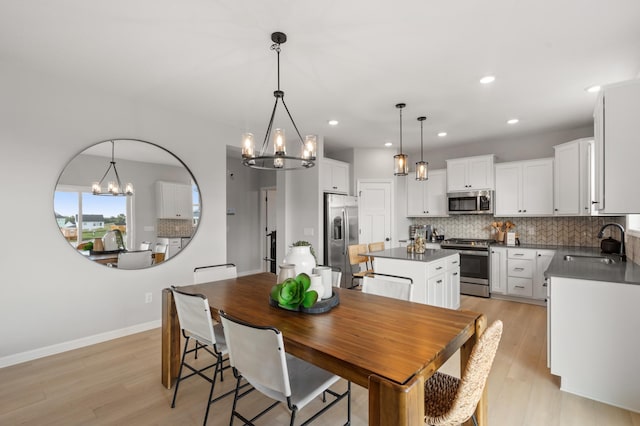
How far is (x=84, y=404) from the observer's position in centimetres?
223

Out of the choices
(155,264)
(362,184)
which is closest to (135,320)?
(155,264)

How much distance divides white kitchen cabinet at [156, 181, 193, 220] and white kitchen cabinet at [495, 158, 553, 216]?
15.4ft

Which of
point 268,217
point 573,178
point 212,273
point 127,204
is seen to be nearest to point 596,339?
point 573,178

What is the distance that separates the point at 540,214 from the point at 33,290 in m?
6.28

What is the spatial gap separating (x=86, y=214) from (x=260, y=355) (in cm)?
285

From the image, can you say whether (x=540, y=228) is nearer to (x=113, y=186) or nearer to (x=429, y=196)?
(x=429, y=196)

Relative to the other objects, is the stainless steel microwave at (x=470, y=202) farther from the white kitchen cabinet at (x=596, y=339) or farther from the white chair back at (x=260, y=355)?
the white chair back at (x=260, y=355)

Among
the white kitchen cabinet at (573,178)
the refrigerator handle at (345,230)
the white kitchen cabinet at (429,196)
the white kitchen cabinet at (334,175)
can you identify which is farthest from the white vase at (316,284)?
the white kitchen cabinet at (429,196)

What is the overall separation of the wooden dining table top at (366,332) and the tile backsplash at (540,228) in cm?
400

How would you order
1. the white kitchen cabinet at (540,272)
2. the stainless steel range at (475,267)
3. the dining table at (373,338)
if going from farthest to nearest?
1. the stainless steel range at (475,267)
2. the white kitchen cabinet at (540,272)
3. the dining table at (373,338)

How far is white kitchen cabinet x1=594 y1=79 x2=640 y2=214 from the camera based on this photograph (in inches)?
84.4

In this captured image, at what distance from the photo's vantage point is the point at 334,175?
219 inches

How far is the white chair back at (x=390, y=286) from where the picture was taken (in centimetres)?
229

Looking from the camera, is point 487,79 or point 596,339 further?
point 487,79
